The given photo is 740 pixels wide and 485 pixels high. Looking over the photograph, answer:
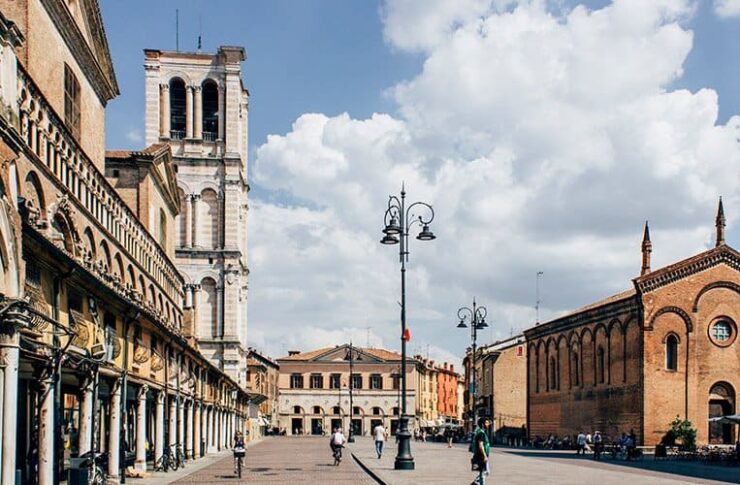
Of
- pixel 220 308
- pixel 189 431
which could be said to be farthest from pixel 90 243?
pixel 220 308

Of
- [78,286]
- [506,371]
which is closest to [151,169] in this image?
[78,286]

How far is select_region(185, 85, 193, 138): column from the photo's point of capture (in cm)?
7650

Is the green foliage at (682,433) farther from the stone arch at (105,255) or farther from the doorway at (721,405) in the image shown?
the stone arch at (105,255)

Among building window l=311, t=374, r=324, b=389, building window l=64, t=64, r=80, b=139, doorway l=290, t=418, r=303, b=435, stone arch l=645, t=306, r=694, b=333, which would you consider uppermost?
building window l=64, t=64, r=80, b=139

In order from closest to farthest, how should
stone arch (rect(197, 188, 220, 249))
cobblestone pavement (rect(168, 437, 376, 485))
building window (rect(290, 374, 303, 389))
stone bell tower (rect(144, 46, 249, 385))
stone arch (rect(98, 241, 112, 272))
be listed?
1. cobblestone pavement (rect(168, 437, 376, 485))
2. stone arch (rect(98, 241, 112, 272))
3. stone bell tower (rect(144, 46, 249, 385))
4. stone arch (rect(197, 188, 220, 249))
5. building window (rect(290, 374, 303, 389))

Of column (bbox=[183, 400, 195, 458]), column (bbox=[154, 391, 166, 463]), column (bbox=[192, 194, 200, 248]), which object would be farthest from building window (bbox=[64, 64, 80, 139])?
column (bbox=[192, 194, 200, 248])

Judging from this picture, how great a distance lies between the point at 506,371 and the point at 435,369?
50256 millimetres

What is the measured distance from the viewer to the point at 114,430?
2455 cm

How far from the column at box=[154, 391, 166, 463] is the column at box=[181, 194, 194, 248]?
43256 millimetres

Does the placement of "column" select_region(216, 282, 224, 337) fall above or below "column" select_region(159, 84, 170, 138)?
below

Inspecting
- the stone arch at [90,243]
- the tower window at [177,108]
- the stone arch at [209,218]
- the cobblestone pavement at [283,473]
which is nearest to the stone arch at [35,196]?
the stone arch at [90,243]

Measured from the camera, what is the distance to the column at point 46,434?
17.1m

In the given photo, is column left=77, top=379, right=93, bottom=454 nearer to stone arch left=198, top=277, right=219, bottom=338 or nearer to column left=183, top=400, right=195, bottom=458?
column left=183, top=400, right=195, bottom=458

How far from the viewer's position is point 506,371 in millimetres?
95000
